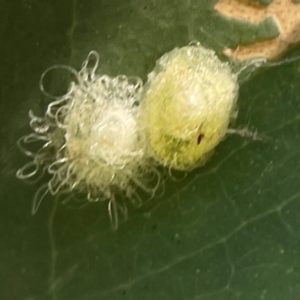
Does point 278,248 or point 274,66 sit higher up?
point 274,66

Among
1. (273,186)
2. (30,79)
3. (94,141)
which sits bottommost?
(273,186)

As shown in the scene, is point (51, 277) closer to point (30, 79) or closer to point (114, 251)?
point (114, 251)

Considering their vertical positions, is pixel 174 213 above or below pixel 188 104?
below

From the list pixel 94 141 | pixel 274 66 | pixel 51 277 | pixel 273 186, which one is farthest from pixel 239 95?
pixel 51 277
